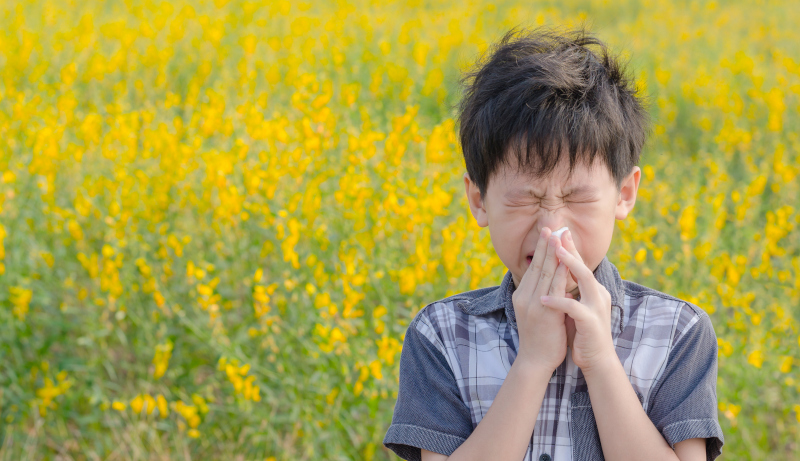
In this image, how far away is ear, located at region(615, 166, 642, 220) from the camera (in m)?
1.08

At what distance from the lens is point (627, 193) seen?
1.10 meters

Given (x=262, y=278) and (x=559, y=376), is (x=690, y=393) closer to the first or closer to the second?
(x=559, y=376)

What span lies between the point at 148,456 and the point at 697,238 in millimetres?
2069

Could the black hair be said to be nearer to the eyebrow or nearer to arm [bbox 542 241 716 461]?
the eyebrow

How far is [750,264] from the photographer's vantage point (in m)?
2.80

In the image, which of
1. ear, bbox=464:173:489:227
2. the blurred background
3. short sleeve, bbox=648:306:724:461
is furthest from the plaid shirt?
the blurred background

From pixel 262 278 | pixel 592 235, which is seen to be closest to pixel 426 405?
pixel 592 235

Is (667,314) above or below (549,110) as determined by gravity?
below

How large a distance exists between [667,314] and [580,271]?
0.67 feet

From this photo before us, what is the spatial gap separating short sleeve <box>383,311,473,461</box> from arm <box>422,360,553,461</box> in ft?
0.27

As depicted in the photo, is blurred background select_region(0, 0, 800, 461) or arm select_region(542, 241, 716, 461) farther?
blurred background select_region(0, 0, 800, 461)

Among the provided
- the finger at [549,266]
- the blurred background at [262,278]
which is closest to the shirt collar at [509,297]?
the finger at [549,266]

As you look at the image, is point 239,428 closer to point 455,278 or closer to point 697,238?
point 455,278

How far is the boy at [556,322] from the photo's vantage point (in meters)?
0.92
